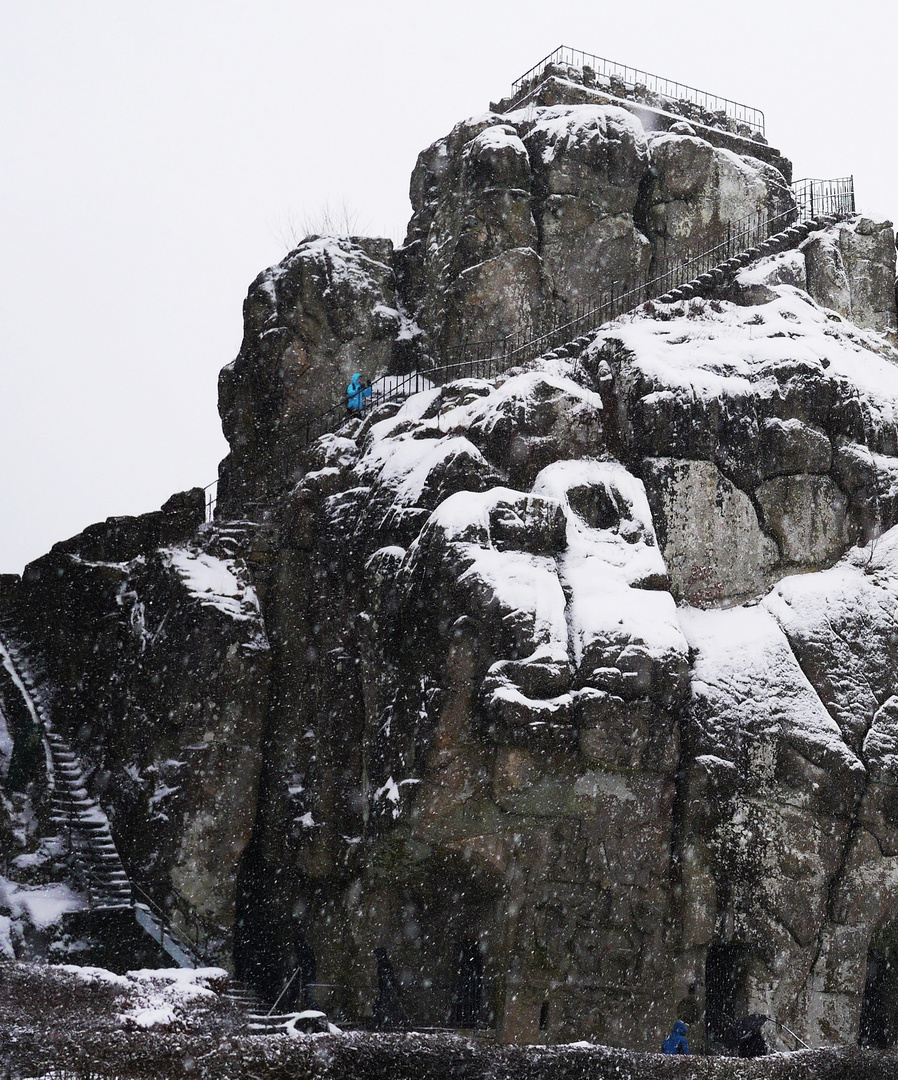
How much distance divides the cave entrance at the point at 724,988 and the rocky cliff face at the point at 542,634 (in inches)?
2.9

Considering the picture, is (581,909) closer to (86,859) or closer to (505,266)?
(86,859)

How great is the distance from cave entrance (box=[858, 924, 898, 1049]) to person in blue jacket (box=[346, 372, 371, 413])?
19404 millimetres

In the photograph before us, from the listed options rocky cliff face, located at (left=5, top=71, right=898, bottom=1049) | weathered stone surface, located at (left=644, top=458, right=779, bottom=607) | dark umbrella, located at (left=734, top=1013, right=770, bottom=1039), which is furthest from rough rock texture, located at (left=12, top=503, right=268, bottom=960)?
dark umbrella, located at (left=734, top=1013, right=770, bottom=1039)

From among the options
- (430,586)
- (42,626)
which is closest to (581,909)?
(430,586)

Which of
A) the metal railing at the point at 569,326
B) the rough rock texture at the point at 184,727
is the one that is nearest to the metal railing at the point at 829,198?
the metal railing at the point at 569,326

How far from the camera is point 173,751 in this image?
3105cm

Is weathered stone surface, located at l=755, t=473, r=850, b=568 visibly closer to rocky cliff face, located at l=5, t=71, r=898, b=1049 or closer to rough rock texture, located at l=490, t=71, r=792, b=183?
rocky cliff face, located at l=5, t=71, r=898, b=1049

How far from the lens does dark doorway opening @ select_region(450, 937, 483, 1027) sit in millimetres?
25469

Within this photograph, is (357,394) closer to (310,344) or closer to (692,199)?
(310,344)

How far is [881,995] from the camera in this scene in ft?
88.3

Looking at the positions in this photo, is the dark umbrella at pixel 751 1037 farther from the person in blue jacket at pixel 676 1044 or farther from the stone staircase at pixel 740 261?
the stone staircase at pixel 740 261

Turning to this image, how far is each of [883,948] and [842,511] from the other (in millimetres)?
10005

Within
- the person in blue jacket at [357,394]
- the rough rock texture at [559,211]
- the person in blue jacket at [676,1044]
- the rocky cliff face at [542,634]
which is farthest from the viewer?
the rough rock texture at [559,211]

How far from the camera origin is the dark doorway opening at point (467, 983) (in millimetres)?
25469
